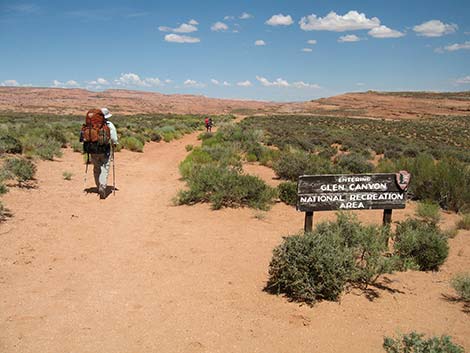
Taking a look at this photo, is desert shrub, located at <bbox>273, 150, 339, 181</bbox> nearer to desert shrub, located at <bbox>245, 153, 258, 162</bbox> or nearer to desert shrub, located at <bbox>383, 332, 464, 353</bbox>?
desert shrub, located at <bbox>245, 153, 258, 162</bbox>

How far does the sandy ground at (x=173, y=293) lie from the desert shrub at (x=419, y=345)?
173 mm

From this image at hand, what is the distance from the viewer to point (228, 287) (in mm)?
5051

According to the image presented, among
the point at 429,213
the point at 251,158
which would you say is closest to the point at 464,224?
the point at 429,213

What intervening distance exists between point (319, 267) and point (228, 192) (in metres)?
4.50

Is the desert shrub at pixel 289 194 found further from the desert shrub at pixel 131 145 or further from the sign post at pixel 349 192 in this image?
the desert shrub at pixel 131 145

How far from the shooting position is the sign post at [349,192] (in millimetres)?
5906

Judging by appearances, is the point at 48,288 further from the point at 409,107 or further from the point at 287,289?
the point at 409,107

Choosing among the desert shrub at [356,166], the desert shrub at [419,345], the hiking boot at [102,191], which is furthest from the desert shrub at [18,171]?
the desert shrub at [356,166]

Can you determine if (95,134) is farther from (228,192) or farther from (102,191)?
(228,192)

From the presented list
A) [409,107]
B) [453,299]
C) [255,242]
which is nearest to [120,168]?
[255,242]

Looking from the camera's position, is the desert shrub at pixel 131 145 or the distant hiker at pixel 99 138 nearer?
the distant hiker at pixel 99 138

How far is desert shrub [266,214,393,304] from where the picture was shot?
4664 mm

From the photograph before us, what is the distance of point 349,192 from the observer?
236 inches

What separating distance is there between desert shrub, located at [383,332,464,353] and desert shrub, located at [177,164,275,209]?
17.8ft
